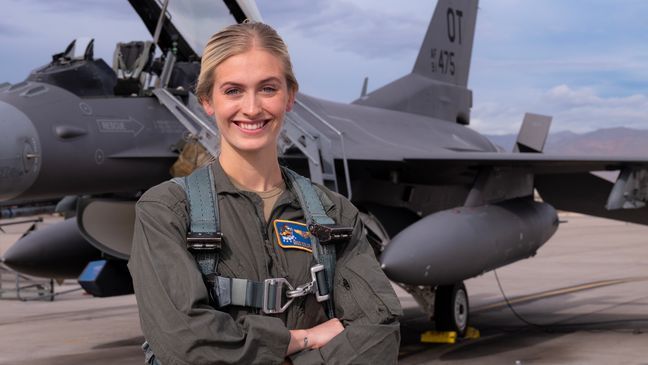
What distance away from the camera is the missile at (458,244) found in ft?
25.8

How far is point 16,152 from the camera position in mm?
6523

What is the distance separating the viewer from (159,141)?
7.81 metres

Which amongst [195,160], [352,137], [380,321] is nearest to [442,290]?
[352,137]

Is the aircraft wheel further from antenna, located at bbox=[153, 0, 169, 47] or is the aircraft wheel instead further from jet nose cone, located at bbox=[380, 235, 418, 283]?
antenna, located at bbox=[153, 0, 169, 47]

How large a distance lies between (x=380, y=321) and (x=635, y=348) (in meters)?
7.86

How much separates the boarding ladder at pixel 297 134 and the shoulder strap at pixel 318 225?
5.33 meters


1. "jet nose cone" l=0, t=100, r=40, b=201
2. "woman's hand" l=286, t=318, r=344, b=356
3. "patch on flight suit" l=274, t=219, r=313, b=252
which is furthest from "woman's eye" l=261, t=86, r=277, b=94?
"jet nose cone" l=0, t=100, r=40, b=201

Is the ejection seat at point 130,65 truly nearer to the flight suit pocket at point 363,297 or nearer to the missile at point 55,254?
the missile at point 55,254

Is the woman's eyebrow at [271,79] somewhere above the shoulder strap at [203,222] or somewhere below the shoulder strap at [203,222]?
above

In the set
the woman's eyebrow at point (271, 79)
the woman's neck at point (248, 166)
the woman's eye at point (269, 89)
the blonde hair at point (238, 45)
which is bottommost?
the woman's neck at point (248, 166)

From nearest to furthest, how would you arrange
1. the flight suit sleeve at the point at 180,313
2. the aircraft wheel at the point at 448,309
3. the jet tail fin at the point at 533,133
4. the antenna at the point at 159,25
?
the flight suit sleeve at the point at 180,313 < the antenna at the point at 159,25 < the aircraft wheel at the point at 448,309 < the jet tail fin at the point at 533,133

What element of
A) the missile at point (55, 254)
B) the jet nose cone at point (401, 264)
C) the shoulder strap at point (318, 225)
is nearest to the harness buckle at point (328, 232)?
the shoulder strap at point (318, 225)

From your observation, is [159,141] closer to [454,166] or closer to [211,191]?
[454,166]

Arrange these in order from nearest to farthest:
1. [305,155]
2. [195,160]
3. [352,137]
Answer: [195,160] < [305,155] < [352,137]
